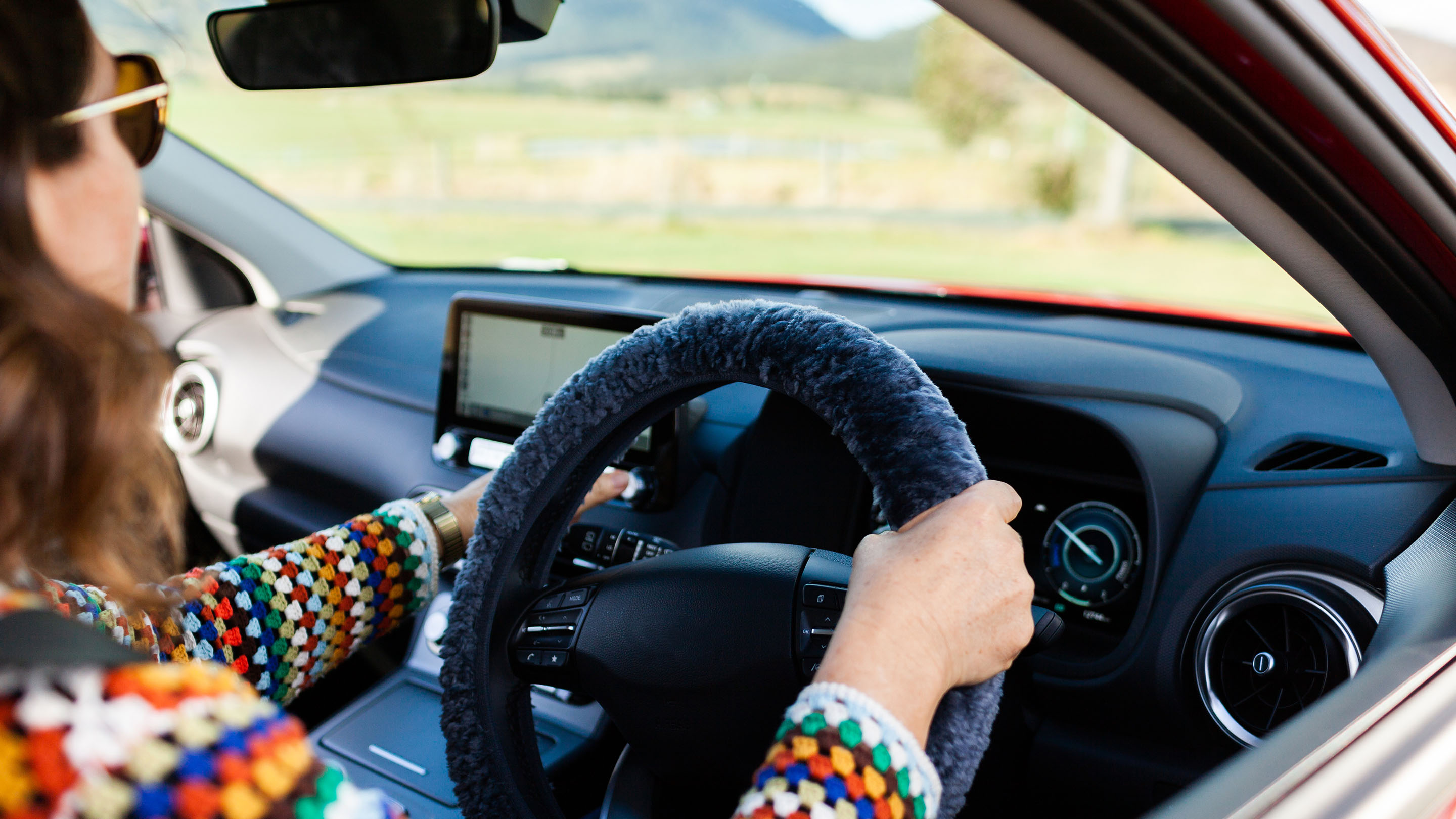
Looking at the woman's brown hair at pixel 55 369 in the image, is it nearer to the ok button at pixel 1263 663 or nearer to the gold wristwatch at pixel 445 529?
the gold wristwatch at pixel 445 529

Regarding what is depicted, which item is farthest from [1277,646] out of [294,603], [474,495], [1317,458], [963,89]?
[963,89]

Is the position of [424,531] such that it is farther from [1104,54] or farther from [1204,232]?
[1204,232]

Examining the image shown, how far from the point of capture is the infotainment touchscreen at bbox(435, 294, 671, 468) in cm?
237

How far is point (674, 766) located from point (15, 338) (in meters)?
0.77

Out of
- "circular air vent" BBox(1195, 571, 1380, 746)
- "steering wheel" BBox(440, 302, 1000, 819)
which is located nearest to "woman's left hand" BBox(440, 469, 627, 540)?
"steering wheel" BBox(440, 302, 1000, 819)

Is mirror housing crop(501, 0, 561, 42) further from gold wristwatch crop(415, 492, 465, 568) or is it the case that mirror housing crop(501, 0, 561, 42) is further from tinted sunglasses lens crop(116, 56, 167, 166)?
gold wristwatch crop(415, 492, 465, 568)

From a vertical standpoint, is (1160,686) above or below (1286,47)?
below

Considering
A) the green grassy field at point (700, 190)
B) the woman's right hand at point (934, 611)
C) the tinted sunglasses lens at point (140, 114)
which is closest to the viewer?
the woman's right hand at point (934, 611)

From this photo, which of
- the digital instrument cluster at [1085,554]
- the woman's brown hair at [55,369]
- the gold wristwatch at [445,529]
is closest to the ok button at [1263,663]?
the digital instrument cluster at [1085,554]

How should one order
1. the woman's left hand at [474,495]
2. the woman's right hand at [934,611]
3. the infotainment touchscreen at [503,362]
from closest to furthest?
the woman's right hand at [934,611] < the woman's left hand at [474,495] < the infotainment touchscreen at [503,362]

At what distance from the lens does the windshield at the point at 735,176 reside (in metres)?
2.84

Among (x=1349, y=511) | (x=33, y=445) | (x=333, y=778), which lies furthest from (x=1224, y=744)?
(x=33, y=445)

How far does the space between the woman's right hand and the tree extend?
25.6 meters

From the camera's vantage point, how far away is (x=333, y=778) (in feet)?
2.30
